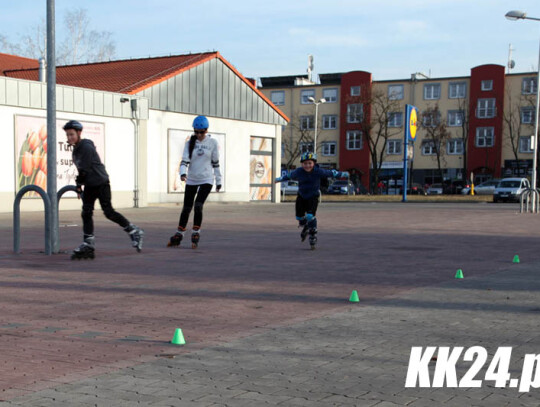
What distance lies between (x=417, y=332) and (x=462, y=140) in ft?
242

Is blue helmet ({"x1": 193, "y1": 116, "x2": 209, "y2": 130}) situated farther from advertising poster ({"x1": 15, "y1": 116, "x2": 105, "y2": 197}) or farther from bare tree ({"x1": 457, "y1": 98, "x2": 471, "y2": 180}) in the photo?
bare tree ({"x1": 457, "y1": 98, "x2": 471, "y2": 180})

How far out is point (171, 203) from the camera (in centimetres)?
3100

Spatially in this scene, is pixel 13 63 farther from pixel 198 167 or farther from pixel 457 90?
pixel 457 90

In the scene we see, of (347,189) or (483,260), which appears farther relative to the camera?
(347,189)

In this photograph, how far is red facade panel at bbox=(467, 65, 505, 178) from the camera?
73.4 m

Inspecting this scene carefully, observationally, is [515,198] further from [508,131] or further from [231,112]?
[508,131]

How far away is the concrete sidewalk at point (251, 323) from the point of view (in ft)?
12.8

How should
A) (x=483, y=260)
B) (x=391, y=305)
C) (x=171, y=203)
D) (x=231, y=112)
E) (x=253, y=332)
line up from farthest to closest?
(x=231, y=112)
(x=171, y=203)
(x=483, y=260)
(x=391, y=305)
(x=253, y=332)

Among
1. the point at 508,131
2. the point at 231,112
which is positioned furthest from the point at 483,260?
the point at 508,131

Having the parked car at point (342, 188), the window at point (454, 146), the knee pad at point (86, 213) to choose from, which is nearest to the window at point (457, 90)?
the window at point (454, 146)

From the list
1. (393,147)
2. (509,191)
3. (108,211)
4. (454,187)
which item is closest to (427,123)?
(454,187)

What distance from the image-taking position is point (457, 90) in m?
76.3

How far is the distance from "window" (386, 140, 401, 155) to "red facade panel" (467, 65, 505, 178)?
784 centimetres

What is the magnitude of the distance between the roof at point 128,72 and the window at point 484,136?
47321mm
